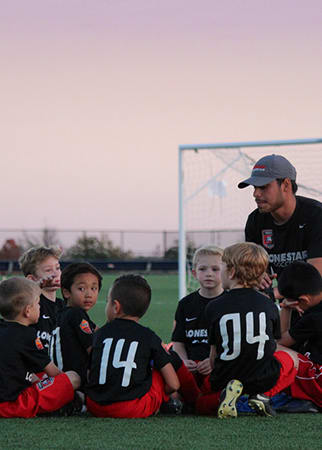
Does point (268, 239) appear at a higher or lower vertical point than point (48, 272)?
higher

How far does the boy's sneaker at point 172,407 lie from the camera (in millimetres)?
4484

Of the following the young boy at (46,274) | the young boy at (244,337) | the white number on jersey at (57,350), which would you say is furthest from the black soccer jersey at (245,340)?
the young boy at (46,274)

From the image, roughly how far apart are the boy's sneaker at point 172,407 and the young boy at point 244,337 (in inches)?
10.5

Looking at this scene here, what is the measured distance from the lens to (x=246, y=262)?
434 cm

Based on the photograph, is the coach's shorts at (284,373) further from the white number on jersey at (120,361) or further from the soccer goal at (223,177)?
the soccer goal at (223,177)

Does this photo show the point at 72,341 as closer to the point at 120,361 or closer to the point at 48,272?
the point at 120,361

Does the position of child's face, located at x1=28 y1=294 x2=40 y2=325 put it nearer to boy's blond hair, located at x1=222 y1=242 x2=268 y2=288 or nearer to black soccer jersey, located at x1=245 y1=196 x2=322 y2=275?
boy's blond hair, located at x1=222 y1=242 x2=268 y2=288

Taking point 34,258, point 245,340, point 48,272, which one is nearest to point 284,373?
point 245,340

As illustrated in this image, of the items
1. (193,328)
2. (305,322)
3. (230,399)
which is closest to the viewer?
(230,399)

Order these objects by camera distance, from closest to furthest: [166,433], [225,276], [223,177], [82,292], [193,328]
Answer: [166,433] < [225,276] < [82,292] < [193,328] < [223,177]

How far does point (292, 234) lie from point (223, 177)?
838 cm

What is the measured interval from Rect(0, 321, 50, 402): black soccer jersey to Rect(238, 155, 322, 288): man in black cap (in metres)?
2.07

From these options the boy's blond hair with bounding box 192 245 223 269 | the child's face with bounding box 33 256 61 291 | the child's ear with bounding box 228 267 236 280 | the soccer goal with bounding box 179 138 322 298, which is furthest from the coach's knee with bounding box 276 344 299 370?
the soccer goal with bounding box 179 138 322 298

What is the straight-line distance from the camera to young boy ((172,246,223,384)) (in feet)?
17.7
